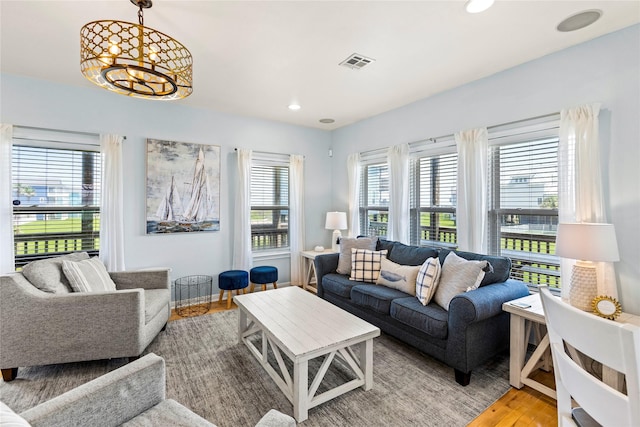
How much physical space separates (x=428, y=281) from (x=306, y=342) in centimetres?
129

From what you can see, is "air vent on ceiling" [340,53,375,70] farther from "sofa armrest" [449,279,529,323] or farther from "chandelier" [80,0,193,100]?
Answer: "sofa armrest" [449,279,529,323]

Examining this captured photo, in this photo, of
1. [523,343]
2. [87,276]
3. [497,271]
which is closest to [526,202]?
[497,271]

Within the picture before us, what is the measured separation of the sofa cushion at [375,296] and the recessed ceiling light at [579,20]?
2.48 meters

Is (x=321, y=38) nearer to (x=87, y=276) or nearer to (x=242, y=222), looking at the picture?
(x=242, y=222)

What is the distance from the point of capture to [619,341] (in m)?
0.82

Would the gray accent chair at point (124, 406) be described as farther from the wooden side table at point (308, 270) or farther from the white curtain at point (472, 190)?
the wooden side table at point (308, 270)

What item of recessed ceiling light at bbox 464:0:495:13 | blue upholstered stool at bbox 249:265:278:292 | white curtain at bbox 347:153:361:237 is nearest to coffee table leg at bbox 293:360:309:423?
blue upholstered stool at bbox 249:265:278:292

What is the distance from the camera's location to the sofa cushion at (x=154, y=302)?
2551 mm

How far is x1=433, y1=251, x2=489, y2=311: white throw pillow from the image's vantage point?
2432 mm

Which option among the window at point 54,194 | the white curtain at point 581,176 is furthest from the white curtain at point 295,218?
the white curtain at point 581,176

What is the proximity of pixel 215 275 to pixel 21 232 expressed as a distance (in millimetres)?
2112

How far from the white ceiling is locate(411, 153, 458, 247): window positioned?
88cm

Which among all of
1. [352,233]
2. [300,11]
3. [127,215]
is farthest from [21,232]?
[352,233]

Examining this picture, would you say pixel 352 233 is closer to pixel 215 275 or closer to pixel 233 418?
pixel 215 275
